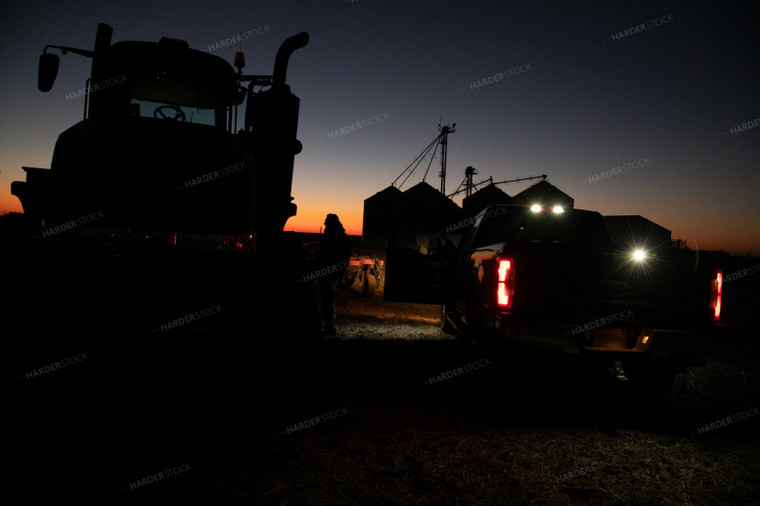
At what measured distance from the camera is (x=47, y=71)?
5.12 meters

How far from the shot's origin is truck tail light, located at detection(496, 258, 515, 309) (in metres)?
3.69

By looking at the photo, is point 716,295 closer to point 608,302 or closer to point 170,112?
point 608,302

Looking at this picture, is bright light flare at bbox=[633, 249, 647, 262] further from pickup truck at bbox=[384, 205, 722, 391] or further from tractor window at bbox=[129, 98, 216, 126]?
tractor window at bbox=[129, 98, 216, 126]

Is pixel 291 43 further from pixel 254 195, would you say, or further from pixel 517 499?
pixel 517 499

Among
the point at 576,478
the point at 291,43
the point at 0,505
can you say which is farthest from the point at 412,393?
the point at 291,43

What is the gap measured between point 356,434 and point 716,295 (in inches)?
142

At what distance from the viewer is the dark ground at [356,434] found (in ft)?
8.78

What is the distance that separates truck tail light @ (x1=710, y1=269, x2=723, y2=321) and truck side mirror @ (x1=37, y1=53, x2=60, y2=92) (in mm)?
7935

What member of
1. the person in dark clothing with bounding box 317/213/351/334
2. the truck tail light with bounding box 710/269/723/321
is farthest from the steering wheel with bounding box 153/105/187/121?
the truck tail light with bounding box 710/269/723/321

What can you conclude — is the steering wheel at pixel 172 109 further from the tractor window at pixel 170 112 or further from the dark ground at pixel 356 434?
the dark ground at pixel 356 434

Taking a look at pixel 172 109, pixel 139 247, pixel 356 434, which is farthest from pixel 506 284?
pixel 172 109

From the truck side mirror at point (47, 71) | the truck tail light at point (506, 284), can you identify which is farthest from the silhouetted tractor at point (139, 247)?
the truck tail light at point (506, 284)

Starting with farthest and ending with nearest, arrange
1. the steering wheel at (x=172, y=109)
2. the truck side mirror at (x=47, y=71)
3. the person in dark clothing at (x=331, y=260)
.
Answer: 1. the person in dark clothing at (x=331, y=260)
2. the steering wheel at (x=172, y=109)
3. the truck side mirror at (x=47, y=71)

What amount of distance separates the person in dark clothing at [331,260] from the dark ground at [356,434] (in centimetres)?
183
